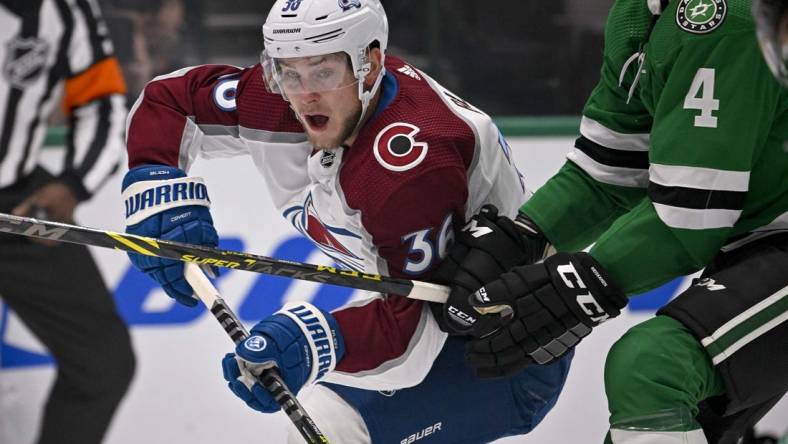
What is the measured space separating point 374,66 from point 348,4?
0.39 feet

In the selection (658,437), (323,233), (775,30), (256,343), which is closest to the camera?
(775,30)

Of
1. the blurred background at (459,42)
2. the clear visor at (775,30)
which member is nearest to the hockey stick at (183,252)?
the clear visor at (775,30)

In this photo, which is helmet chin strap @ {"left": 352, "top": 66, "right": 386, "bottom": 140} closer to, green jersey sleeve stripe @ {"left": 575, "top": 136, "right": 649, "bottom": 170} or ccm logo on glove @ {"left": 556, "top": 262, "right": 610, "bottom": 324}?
green jersey sleeve stripe @ {"left": 575, "top": 136, "right": 649, "bottom": 170}

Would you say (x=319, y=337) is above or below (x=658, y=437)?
below

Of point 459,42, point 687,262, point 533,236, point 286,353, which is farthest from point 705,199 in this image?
point 459,42

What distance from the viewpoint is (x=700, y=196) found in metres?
1.56

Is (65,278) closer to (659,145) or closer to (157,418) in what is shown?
(157,418)

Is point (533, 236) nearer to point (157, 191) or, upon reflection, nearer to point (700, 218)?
point (700, 218)

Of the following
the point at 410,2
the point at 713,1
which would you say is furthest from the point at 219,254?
the point at 410,2

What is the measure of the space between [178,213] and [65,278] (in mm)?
1110

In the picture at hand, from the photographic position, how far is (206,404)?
3.06 m

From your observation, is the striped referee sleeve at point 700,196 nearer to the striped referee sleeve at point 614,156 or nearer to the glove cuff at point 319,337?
the striped referee sleeve at point 614,156

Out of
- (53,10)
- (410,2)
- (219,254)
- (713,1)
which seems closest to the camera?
(713,1)

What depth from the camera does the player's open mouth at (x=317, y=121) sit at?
77.7 inches
